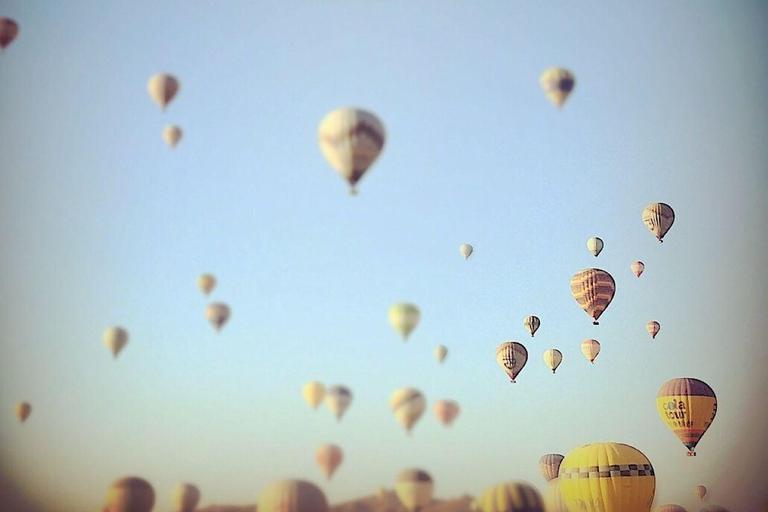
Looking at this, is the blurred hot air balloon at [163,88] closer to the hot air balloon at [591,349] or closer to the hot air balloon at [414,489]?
the hot air balloon at [414,489]

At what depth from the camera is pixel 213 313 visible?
117 feet

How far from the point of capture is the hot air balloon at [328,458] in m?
31.7

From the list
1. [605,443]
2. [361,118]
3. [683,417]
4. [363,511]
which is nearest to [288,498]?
[605,443]

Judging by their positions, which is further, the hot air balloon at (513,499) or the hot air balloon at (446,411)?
the hot air balloon at (446,411)

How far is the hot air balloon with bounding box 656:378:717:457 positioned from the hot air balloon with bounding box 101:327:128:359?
18.6m

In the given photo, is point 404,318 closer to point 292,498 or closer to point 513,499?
point 292,498

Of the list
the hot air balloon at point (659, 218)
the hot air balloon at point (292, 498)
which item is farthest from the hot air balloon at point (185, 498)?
the hot air balloon at point (659, 218)

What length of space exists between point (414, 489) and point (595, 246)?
1173 cm

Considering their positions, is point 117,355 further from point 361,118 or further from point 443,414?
point 361,118

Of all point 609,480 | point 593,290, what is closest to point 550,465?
point 593,290

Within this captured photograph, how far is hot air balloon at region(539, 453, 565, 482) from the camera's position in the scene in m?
35.2

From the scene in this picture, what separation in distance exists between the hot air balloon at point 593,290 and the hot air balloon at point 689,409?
3.74 meters

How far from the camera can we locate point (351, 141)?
73.9ft

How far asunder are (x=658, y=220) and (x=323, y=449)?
48.0 feet
